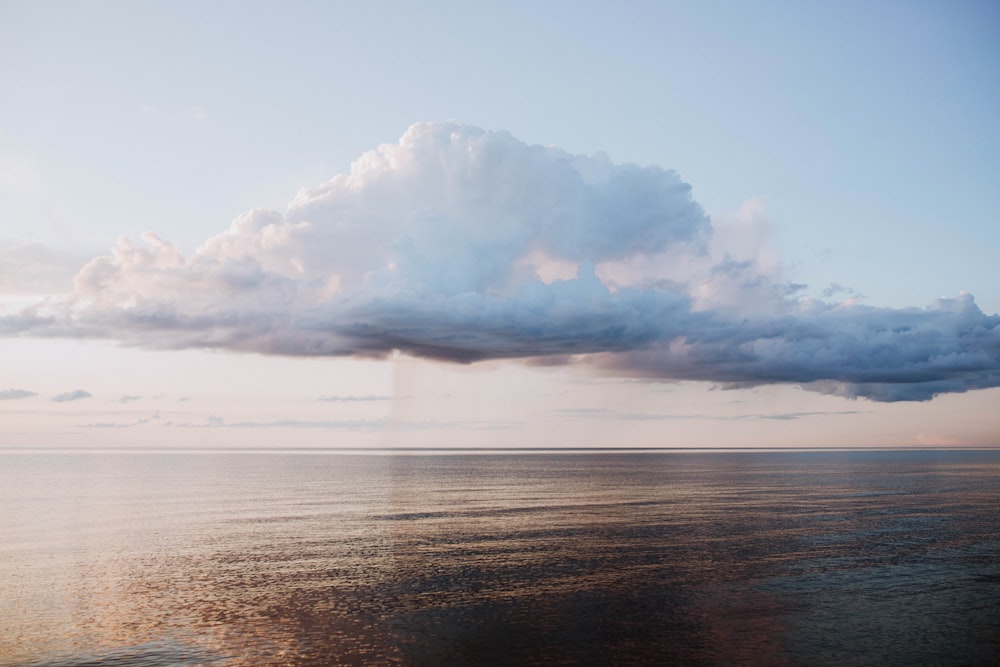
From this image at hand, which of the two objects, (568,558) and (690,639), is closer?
(690,639)

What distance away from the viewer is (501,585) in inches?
1821

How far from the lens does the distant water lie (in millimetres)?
34219

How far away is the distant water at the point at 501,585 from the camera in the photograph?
34.2 m

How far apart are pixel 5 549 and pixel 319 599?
1395 inches

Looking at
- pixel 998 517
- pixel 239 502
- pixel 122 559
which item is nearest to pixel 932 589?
pixel 998 517

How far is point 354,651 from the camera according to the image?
110ft

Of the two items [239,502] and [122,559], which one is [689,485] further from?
[122,559]

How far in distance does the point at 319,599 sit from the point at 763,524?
4966cm

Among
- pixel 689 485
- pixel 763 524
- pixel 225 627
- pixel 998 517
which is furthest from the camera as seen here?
pixel 689 485

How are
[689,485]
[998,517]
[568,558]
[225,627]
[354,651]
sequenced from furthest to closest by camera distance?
[689,485], [998,517], [568,558], [225,627], [354,651]

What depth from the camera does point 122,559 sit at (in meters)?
56.8

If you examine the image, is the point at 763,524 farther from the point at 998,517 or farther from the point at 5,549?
the point at 5,549

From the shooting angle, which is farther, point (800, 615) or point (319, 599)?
point (319, 599)

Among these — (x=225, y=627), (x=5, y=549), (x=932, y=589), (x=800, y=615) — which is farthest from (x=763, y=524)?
(x=5, y=549)
